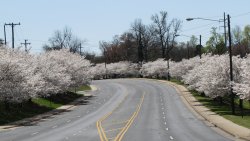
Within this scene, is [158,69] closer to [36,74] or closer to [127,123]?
[36,74]

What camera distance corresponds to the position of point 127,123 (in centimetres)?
5050

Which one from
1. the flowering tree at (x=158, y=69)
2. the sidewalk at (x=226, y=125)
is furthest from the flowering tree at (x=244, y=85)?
the flowering tree at (x=158, y=69)

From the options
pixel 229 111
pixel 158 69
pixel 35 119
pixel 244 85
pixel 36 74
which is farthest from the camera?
pixel 158 69

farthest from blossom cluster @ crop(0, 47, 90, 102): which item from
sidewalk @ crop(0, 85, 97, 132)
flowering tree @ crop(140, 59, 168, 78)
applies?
flowering tree @ crop(140, 59, 168, 78)

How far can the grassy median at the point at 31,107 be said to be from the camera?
2360 inches

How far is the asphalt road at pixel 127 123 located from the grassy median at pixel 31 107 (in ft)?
12.3

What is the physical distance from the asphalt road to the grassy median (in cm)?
373

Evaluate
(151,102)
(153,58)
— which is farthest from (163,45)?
(151,102)

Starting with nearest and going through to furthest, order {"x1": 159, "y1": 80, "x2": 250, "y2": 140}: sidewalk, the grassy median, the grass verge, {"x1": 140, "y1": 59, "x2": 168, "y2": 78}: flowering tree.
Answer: {"x1": 159, "y1": 80, "x2": 250, "y2": 140}: sidewalk
the grass verge
the grassy median
{"x1": 140, "y1": 59, "x2": 168, "y2": 78}: flowering tree

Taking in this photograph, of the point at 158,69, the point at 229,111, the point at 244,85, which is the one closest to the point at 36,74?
the point at 229,111

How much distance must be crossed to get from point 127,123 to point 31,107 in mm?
25809

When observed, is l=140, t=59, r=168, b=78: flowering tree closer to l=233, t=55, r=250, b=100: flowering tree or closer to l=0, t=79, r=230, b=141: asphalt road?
l=0, t=79, r=230, b=141: asphalt road

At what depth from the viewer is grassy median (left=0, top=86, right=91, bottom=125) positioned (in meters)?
59.9

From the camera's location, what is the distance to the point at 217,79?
6244 centimetres
